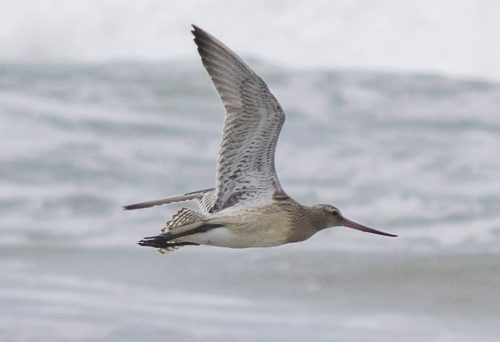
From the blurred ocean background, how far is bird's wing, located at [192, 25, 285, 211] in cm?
318

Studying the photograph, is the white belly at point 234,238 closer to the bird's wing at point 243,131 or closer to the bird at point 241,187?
the bird at point 241,187

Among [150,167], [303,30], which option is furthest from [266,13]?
[150,167]

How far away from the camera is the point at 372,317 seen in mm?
9328

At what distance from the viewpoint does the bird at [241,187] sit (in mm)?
5113

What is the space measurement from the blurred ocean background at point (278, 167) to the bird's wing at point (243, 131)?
3180mm

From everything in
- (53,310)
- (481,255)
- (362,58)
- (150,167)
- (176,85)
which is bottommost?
(53,310)

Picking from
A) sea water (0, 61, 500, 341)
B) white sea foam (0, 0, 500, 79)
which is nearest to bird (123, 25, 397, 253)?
sea water (0, 61, 500, 341)

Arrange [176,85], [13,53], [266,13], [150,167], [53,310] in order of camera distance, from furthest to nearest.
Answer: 1. [266,13]
2. [13,53]
3. [176,85]
4. [150,167]
5. [53,310]

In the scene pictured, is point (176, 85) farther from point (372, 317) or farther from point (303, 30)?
point (372, 317)

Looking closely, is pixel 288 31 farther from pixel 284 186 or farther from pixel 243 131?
pixel 243 131

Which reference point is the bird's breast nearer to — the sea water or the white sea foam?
the sea water

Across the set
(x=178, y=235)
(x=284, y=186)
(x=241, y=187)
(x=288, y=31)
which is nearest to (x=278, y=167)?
(x=284, y=186)

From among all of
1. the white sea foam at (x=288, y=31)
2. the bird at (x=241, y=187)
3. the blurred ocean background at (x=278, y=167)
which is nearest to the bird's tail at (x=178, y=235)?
the bird at (x=241, y=187)

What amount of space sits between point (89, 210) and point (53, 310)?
2.97 m
